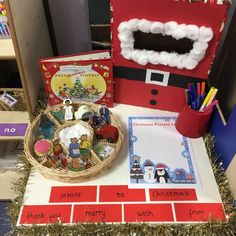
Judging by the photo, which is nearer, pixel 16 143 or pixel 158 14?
pixel 158 14

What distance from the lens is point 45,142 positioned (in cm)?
76

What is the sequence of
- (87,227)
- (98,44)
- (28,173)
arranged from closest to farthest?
1. (87,227)
2. (28,173)
3. (98,44)

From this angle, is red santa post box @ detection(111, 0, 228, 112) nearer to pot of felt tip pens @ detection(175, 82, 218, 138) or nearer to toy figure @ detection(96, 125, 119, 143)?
pot of felt tip pens @ detection(175, 82, 218, 138)

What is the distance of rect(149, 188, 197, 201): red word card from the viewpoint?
2.33 ft

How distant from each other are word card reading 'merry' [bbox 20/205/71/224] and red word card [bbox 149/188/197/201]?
0.22 m

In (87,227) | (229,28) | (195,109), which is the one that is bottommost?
(87,227)

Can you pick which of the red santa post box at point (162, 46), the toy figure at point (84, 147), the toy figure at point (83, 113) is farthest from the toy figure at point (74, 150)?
the red santa post box at point (162, 46)

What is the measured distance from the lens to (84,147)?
733mm

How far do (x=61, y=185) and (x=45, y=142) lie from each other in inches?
4.8

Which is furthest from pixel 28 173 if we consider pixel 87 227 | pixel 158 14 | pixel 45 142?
pixel 158 14

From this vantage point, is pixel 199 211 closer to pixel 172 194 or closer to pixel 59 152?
pixel 172 194

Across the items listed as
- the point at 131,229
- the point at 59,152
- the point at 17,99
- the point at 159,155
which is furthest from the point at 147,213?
the point at 17,99

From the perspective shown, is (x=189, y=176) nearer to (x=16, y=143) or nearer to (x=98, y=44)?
(x=98, y=44)

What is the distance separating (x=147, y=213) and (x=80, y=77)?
42 cm
